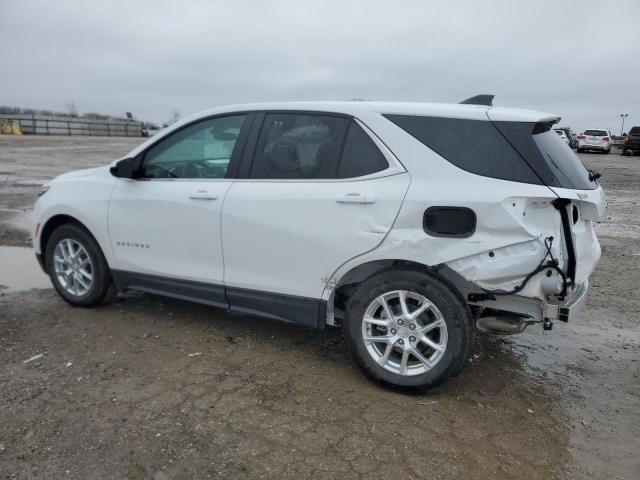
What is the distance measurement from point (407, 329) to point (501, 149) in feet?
4.08

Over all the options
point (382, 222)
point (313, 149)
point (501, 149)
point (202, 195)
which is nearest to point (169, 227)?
point (202, 195)

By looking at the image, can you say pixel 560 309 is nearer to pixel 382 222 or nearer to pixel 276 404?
pixel 382 222

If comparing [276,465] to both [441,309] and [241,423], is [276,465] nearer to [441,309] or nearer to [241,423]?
[241,423]

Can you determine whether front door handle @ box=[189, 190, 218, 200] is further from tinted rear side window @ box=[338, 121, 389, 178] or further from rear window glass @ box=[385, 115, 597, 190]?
rear window glass @ box=[385, 115, 597, 190]

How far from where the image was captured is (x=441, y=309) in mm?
3299

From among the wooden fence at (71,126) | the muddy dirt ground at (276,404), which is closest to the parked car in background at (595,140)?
the muddy dirt ground at (276,404)

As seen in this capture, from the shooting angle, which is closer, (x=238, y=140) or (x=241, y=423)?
(x=241, y=423)

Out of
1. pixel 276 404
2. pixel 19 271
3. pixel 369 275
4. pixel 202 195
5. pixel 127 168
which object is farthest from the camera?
pixel 19 271

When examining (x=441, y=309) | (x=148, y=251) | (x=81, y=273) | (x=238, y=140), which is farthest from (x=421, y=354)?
(x=81, y=273)

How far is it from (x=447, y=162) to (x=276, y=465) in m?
2.00

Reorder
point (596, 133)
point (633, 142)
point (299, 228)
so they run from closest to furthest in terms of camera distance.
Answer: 1. point (299, 228)
2. point (633, 142)
3. point (596, 133)

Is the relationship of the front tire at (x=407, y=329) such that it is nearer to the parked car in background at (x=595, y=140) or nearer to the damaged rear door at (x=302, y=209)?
the damaged rear door at (x=302, y=209)

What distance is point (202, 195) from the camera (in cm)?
402

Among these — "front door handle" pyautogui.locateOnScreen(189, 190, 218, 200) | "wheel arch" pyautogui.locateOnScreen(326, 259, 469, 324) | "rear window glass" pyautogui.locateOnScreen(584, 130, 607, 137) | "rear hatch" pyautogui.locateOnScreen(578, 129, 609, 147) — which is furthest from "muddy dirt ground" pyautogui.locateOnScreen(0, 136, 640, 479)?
"rear window glass" pyautogui.locateOnScreen(584, 130, 607, 137)
